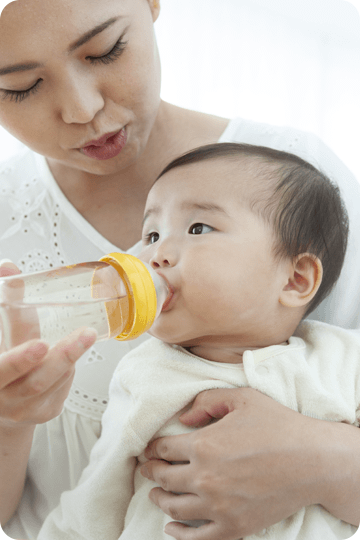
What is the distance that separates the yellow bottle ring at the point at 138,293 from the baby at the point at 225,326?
0.22ft

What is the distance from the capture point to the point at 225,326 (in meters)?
0.83

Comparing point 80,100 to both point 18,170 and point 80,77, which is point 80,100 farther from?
point 18,170

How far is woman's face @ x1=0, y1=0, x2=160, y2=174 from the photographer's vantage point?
801mm

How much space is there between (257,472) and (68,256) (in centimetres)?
69

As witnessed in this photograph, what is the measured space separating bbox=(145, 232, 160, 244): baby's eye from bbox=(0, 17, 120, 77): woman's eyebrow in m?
0.33

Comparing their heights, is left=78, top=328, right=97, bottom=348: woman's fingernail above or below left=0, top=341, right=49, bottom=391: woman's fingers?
above

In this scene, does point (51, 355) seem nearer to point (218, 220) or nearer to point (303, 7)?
point (218, 220)

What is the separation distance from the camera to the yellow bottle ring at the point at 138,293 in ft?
2.41

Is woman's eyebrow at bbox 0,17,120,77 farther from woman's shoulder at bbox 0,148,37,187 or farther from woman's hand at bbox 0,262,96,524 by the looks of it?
woman's shoulder at bbox 0,148,37,187

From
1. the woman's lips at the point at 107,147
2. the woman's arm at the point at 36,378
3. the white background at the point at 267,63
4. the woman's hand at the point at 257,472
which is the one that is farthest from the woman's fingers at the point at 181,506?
the white background at the point at 267,63

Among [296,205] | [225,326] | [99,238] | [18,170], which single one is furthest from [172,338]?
[18,170]

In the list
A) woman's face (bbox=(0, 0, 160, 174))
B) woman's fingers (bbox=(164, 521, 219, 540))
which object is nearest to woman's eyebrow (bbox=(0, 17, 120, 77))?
woman's face (bbox=(0, 0, 160, 174))

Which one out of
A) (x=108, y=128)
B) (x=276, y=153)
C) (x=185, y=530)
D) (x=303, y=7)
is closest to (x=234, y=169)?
(x=276, y=153)

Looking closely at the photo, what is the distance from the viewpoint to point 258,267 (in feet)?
2.73
